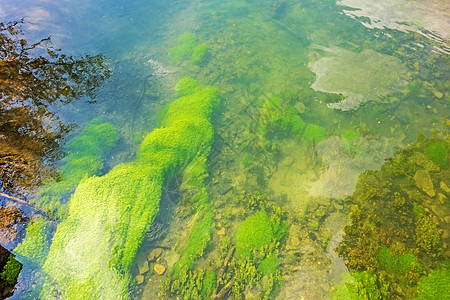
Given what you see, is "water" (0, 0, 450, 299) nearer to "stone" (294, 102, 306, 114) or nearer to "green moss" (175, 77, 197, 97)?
"stone" (294, 102, 306, 114)

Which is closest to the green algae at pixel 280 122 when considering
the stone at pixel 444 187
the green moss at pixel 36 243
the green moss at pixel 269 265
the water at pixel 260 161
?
the water at pixel 260 161

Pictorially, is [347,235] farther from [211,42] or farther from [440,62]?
[211,42]

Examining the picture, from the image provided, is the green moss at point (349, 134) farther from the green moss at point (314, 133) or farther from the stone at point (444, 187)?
the stone at point (444, 187)

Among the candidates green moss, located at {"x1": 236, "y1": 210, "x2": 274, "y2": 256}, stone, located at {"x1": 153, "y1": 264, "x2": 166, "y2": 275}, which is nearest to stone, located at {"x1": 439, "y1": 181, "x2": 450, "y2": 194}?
green moss, located at {"x1": 236, "y1": 210, "x2": 274, "y2": 256}

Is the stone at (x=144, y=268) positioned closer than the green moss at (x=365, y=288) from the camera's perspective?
No

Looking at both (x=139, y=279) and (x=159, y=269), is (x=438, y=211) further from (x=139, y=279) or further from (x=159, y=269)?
(x=139, y=279)
